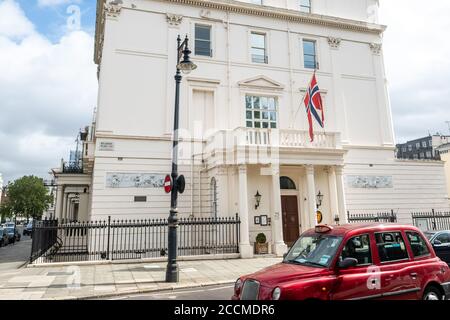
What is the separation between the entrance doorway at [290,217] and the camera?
19453 millimetres

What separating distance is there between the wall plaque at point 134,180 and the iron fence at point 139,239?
198cm

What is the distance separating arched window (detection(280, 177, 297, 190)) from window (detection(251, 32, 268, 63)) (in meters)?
8.21

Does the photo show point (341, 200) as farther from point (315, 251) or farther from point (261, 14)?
point (315, 251)

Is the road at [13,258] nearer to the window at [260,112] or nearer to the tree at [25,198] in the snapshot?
the window at [260,112]

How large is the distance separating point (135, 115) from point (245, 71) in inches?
301

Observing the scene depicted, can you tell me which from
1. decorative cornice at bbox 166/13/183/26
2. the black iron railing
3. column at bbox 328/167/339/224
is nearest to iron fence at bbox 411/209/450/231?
column at bbox 328/167/339/224

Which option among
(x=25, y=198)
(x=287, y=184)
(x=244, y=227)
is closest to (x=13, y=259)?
(x=244, y=227)

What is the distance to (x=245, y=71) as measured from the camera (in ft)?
71.6

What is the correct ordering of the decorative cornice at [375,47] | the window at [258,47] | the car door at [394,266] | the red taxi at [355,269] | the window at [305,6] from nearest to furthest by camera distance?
the red taxi at [355,269]
the car door at [394,266]
the window at [258,47]
the window at [305,6]
the decorative cornice at [375,47]

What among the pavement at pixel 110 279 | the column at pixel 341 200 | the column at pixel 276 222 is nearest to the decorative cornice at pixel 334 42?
the column at pixel 341 200

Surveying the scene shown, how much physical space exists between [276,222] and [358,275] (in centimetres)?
1192

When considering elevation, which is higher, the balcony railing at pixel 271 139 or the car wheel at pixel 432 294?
the balcony railing at pixel 271 139

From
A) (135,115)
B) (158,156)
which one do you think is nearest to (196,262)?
(158,156)
